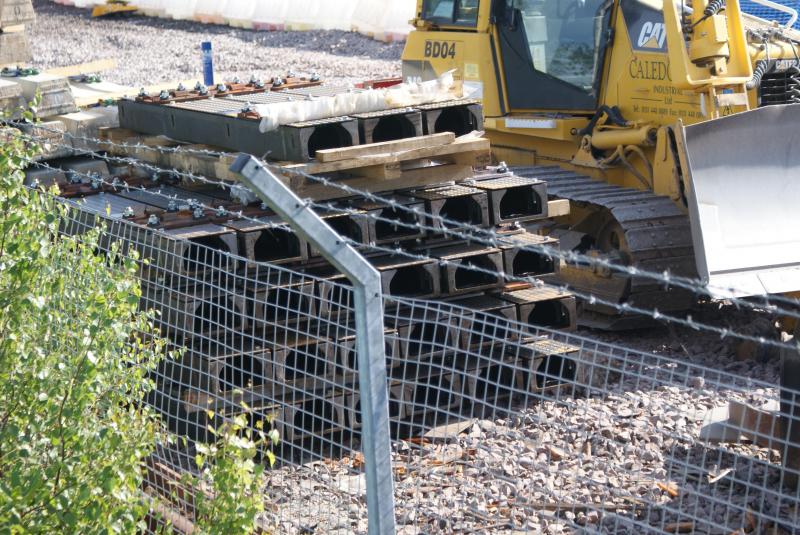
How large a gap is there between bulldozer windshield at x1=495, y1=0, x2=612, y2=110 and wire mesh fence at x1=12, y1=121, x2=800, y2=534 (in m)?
3.17

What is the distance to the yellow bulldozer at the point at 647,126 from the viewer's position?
8.46 metres

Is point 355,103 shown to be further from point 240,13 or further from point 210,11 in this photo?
point 210,11

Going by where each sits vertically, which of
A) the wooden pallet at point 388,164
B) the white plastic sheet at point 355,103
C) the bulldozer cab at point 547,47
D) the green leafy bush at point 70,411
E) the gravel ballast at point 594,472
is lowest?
the gravel ballast at point 594,472

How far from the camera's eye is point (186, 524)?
204 inches

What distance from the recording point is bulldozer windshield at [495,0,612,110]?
33.5 feet

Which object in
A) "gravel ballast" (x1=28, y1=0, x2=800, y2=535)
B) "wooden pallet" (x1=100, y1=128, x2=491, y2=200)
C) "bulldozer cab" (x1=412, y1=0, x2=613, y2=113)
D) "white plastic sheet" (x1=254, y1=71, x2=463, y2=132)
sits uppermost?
"bulldozer cab" (x1=412, y1=0, x2=613, y2=113)

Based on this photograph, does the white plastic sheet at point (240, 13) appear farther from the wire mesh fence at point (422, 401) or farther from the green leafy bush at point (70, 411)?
the green leafy bush at point (70, 411)

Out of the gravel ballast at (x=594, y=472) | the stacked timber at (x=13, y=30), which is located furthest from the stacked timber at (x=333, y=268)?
the stacked timber at (x=13, y=30)

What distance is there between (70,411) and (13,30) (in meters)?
7.72

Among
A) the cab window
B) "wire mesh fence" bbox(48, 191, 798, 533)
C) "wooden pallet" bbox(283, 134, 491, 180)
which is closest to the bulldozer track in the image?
"wire mesh fence" bbox(48, 191, 798, 533)

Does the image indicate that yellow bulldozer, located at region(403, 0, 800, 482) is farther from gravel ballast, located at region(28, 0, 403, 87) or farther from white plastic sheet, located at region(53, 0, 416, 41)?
white plastic sheet, located at region(53, 0, 416, 41)

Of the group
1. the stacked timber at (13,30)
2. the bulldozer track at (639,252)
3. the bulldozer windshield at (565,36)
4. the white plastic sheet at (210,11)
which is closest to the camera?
the bulldozer track at (639,252)

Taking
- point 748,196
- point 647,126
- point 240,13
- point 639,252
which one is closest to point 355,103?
point 639,252

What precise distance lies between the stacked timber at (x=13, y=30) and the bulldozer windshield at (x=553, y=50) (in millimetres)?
4410
